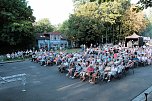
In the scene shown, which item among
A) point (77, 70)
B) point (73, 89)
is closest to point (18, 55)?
point (77, 70)

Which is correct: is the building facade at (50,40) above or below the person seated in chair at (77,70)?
above

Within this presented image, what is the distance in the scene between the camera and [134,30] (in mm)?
74875

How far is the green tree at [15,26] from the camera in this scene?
46.7 m

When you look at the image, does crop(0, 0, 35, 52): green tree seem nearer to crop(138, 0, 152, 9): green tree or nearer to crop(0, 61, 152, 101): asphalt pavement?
crop(0, 61, 152, 101): asphalt pavement

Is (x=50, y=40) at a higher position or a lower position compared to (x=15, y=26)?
lower

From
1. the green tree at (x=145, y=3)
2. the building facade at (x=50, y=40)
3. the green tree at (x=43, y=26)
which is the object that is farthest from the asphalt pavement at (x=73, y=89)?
the green tree at (x=43, y=26)

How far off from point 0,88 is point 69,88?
4087mm

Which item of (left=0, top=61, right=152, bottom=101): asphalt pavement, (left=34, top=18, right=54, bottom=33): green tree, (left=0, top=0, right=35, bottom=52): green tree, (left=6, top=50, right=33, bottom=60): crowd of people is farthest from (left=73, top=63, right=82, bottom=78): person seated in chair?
(left=34, top=18, right=54, bottom=33): green tree

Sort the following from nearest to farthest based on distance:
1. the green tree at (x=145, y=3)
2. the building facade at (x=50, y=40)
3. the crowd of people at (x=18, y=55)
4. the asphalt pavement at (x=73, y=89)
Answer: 1. the green tree at (x=145, y=3)
2. the asphalt pavement at (x=73, y=89)
3. the crowd of people at (x=18, y=55)
4. the building facade at (x=50, y=40)

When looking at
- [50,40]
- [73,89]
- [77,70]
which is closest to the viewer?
[73,89]

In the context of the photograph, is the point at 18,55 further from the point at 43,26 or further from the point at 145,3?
the point at 43,26

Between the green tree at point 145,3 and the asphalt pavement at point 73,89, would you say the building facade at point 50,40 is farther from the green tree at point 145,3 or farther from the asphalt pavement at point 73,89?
the green tree at point 145,3

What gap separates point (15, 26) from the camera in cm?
4628

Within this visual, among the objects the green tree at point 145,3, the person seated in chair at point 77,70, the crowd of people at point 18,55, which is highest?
the green tree at point 145,3
